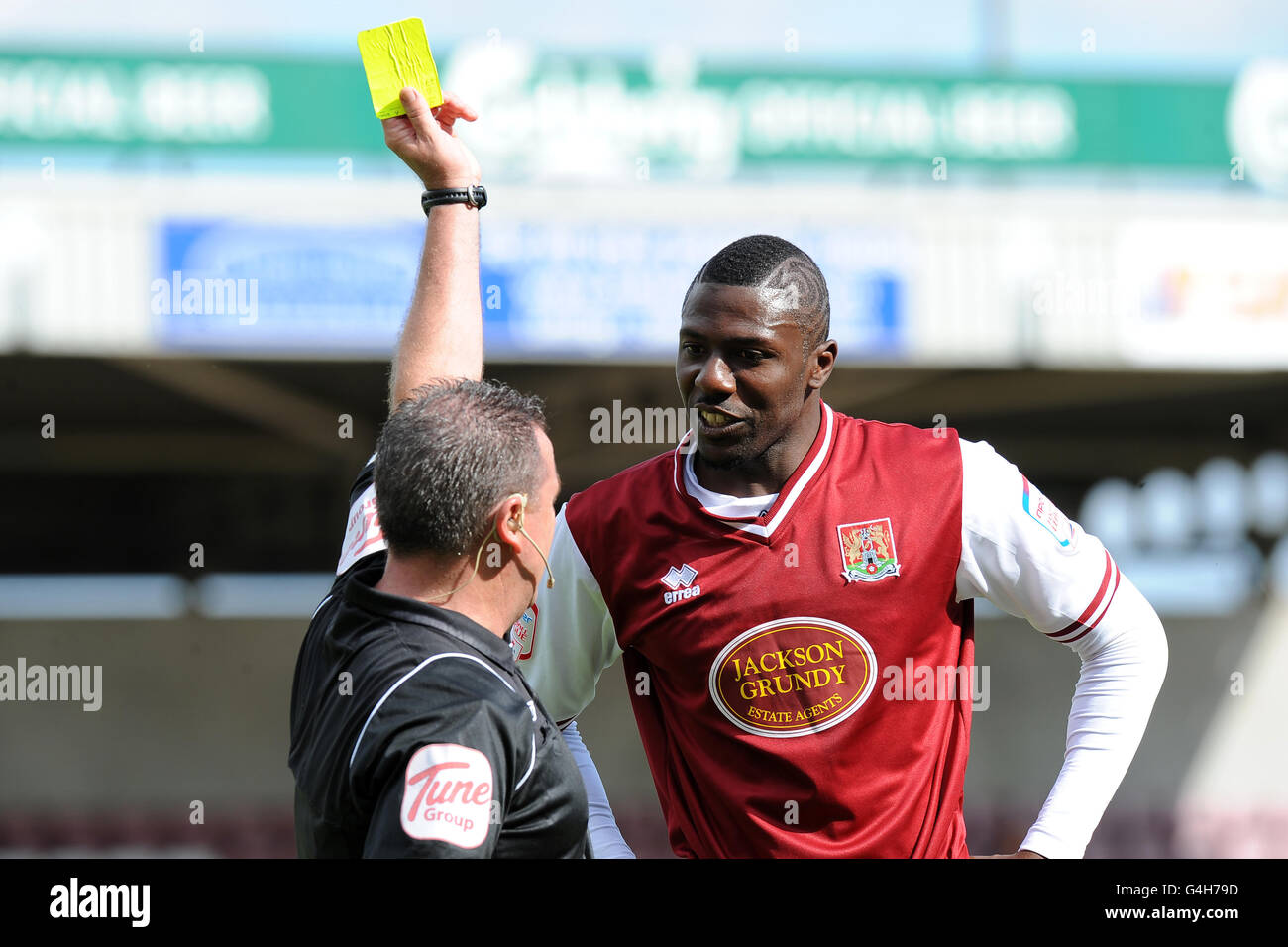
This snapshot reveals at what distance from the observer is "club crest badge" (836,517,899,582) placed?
8.85ft

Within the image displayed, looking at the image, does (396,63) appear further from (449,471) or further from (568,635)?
(568,635)

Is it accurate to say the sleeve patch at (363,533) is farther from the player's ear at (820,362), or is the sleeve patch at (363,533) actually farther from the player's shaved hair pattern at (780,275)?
the player's ear at (820,362)

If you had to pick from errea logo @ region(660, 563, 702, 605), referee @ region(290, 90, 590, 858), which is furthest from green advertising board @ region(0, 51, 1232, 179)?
referee @ region(290, 90, 590, 858)

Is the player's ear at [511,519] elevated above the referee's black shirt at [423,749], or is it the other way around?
the player's ear at [511,519]

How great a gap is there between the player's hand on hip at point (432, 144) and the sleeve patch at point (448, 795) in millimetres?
1370

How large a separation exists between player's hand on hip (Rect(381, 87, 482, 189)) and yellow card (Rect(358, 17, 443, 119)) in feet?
0.08

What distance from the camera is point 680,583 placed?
9.02 ft

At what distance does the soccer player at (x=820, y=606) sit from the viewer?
8.70ft

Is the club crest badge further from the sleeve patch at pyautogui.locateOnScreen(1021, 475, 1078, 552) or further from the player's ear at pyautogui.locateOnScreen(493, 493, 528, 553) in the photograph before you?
the player's ear at pyautogui.locateOnScreen(493, 493, 528, 553)
